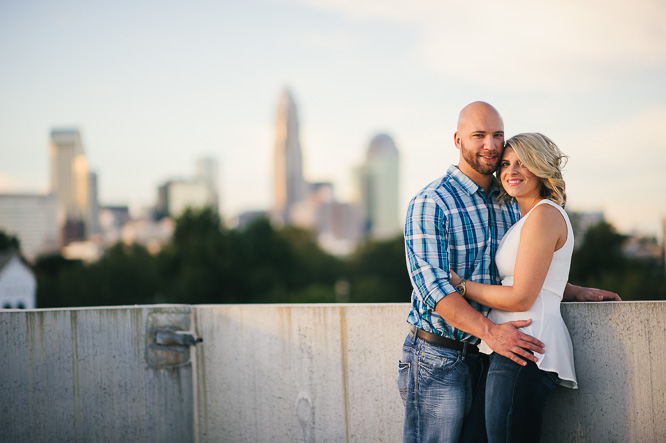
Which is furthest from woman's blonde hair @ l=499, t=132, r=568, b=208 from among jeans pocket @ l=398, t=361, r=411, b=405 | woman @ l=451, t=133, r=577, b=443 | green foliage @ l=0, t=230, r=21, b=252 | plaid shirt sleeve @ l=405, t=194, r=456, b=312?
green foliage @ l=0, t=230, r=21, b=252

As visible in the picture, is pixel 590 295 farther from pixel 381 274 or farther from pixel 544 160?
pixel 381 274

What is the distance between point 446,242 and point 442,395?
0.85 meters

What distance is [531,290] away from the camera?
3.32 meters

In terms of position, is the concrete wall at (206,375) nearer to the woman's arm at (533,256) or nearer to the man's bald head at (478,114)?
the woman's arm at (533,256)

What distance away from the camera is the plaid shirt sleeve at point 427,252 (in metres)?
3.46

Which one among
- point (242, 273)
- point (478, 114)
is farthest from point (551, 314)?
point (242, 273)

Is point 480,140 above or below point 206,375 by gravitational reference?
above

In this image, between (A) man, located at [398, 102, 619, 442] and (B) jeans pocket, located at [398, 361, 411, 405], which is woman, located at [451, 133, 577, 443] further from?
(B) jeans pocket, located at [398, 361, 411, 405]

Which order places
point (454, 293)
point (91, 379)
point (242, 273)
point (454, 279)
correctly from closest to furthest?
point (454, 293)
point (454, 279)
point (91, 379)
point (242, 273)

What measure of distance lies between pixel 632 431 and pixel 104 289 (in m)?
63.7

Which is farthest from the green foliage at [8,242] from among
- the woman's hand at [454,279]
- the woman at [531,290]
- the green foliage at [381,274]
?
the woman at [531,290]

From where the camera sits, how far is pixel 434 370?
352 cm

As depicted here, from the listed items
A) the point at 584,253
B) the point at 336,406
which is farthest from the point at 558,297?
the point at 584,253

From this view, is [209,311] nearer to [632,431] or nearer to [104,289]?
[632,431]
